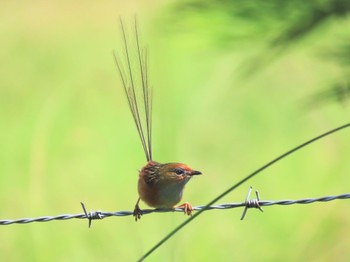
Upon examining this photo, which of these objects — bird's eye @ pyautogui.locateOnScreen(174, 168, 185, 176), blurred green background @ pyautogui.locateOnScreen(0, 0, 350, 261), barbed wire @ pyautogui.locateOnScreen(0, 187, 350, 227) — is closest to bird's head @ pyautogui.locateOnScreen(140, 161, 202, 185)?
bird's eye @ pyautogui.locateOnScreen(174, 168, 185, 176)

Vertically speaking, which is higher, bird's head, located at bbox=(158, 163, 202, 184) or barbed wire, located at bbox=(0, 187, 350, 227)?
bird's head, located at bbox=(158, 163, 202, 184)

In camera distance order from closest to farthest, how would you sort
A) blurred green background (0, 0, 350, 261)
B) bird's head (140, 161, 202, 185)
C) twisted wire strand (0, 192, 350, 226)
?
twisted wire strand (0, 192, 350, 226) → bird's head (140, 161, 202, 185) → blurred green background (0, 0, 350, 261)

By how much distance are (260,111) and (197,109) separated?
0.61m

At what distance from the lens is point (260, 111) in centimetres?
816

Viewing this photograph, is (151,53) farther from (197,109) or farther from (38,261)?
(38,261)

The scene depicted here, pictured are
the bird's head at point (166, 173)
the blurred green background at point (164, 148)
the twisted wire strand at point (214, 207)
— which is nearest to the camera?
the twisted wire strand at point (214, 207)

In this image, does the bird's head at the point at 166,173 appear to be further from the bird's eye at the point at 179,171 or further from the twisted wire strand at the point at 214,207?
the twisted wire strand at the point at 214,207

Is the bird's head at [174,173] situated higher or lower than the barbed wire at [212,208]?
higher

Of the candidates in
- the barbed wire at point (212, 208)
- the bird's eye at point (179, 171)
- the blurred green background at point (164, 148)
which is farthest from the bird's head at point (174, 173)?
the blurred green background at point (164, 148)

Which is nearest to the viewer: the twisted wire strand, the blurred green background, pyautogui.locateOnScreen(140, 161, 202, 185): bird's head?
the twisted wire strand

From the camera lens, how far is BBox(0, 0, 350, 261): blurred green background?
18.5 ft

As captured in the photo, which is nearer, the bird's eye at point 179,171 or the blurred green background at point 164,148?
the bird's eye at point 179,171

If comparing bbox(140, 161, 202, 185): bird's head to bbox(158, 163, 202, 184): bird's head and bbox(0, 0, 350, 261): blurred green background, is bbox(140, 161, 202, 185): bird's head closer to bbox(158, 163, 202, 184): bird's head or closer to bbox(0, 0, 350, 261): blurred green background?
bbox(158, 163, 202, 184): bird's head

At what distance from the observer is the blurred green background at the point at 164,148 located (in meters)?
5.65
